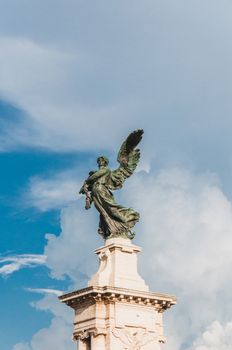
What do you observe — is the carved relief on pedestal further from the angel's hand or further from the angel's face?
the angel's face

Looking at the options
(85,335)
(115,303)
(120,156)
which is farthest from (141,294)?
(120,156)

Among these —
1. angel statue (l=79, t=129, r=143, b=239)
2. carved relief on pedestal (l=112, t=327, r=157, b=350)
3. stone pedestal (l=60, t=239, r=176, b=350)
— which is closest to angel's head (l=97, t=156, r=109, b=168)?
angel statue (l=79, t=129, r=143, b=239)

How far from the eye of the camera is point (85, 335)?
27.4 metres

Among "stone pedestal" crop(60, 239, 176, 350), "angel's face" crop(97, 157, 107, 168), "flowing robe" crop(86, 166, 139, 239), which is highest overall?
"angel's face" crop(97, 157, 107, 168)

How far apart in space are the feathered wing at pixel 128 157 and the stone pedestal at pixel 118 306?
344cm

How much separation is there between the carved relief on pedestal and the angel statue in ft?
14.7

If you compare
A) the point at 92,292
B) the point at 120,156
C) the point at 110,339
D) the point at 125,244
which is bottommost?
the point at 110,339

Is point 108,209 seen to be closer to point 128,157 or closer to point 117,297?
point 128,157

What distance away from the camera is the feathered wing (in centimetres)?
3116

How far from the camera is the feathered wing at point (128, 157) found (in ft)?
102

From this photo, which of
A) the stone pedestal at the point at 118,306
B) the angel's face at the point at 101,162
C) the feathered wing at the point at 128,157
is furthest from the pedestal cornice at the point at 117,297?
the angel's face at the point at 101,162

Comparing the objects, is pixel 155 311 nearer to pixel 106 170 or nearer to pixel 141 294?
pixel 141 294

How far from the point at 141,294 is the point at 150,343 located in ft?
7.19

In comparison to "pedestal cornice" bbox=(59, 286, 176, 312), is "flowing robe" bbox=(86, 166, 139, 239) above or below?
above
